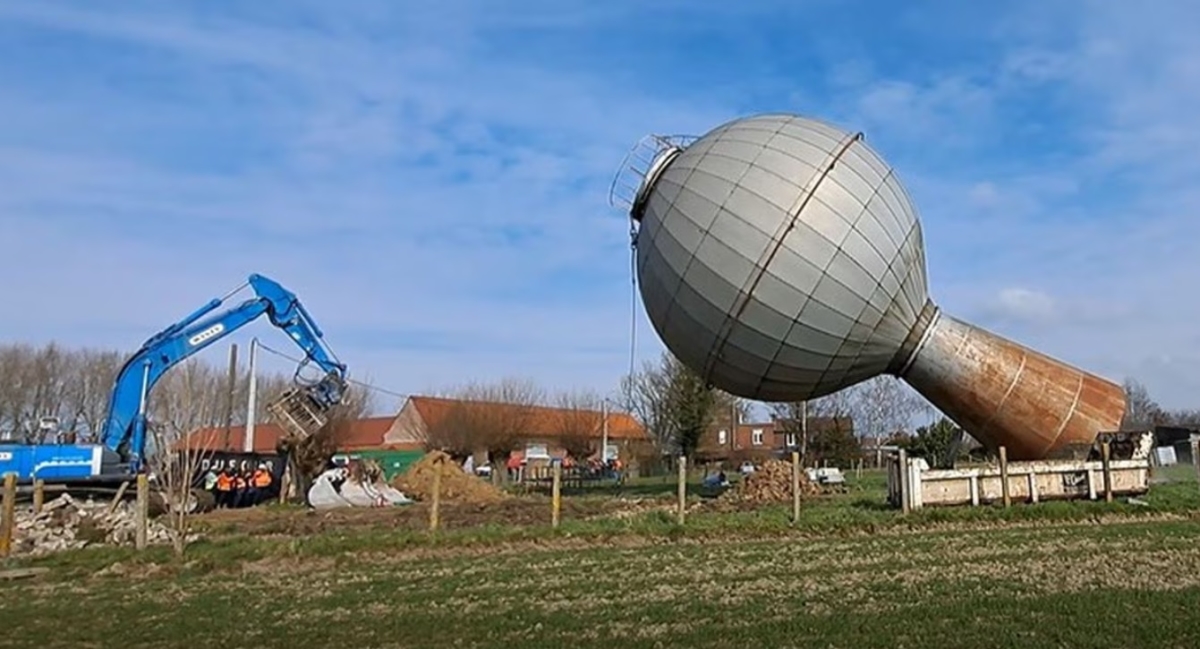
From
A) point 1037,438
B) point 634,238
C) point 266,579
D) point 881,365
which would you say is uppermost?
point 634,238

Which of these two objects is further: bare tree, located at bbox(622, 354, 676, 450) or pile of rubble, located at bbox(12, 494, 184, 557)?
bare tree, located at bbox(622, 354, 676, 450)

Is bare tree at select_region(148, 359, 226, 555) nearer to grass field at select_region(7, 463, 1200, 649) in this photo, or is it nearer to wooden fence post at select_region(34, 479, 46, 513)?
grass field at select_region(7, 463, 1200, 649)

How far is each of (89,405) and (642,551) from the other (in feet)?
243

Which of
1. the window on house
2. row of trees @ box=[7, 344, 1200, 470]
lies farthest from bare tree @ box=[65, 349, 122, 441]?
the window on house

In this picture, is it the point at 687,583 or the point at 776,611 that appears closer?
the point at 776,611

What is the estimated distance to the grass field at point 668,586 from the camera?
939 centimetres

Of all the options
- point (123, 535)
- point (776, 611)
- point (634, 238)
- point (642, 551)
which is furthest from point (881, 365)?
point (123, 535)

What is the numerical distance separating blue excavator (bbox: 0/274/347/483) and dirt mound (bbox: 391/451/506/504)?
16.4 feet

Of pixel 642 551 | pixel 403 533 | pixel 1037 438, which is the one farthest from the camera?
pixel 1037 438

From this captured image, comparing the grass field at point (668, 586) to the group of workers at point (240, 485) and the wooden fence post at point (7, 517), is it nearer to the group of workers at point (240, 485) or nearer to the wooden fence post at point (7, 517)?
the wooden fence post at point (7, 517)

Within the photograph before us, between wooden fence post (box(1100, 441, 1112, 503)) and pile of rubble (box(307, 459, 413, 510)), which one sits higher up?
wooden fence post (box(1100, 441, 1112, 503))

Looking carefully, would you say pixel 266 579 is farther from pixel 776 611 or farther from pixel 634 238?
pixel 634 238

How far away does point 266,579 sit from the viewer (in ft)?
49.7

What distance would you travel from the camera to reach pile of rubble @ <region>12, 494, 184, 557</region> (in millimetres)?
20750
